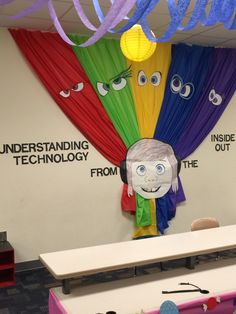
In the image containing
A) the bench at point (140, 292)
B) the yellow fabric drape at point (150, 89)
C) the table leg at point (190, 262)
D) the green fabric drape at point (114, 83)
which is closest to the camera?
the bench at point (140, 292)

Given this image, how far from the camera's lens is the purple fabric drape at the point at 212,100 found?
4910 mm

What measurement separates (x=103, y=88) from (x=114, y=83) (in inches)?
6.6

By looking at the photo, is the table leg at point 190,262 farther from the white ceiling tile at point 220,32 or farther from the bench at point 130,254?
the white ceiling tile at point 220,32

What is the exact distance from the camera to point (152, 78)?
4703mm

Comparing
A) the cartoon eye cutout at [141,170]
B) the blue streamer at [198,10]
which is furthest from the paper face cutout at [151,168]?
the blue streamer at [198,10]

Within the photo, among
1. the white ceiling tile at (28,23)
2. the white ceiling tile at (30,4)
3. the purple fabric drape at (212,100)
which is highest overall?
the white ceiling tile at (28,23)

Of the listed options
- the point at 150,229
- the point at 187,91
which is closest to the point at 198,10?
the point at 187,91

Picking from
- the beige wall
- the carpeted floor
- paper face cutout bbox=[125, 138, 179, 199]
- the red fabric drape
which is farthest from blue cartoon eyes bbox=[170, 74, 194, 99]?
the carpeted floor

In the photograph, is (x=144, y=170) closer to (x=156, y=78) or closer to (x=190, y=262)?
(x=156, y=78)

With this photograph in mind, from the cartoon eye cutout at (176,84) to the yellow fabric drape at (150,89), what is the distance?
4.7 inches

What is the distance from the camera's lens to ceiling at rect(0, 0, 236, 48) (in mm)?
3307

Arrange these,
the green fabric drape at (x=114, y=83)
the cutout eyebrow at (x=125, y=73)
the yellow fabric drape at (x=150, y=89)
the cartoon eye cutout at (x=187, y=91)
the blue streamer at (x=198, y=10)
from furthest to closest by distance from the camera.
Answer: the cartoon eye cutout at (x=187, y=91)
the yellow fabric drape at (x=150, y=89)
the cutout eyebrow at (x=125, y=73)
the green fabric drape at (x=114, y=83)
the blue streamer at (x=198, y=10)

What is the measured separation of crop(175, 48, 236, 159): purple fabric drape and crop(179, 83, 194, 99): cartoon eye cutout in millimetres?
163

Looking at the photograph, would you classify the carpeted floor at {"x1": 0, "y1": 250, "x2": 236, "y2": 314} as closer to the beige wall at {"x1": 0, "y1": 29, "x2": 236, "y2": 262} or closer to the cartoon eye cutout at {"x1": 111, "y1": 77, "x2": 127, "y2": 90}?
the beige wall at {"x1": 0, "y1": 29, "x2": 236, "y2": 262}
